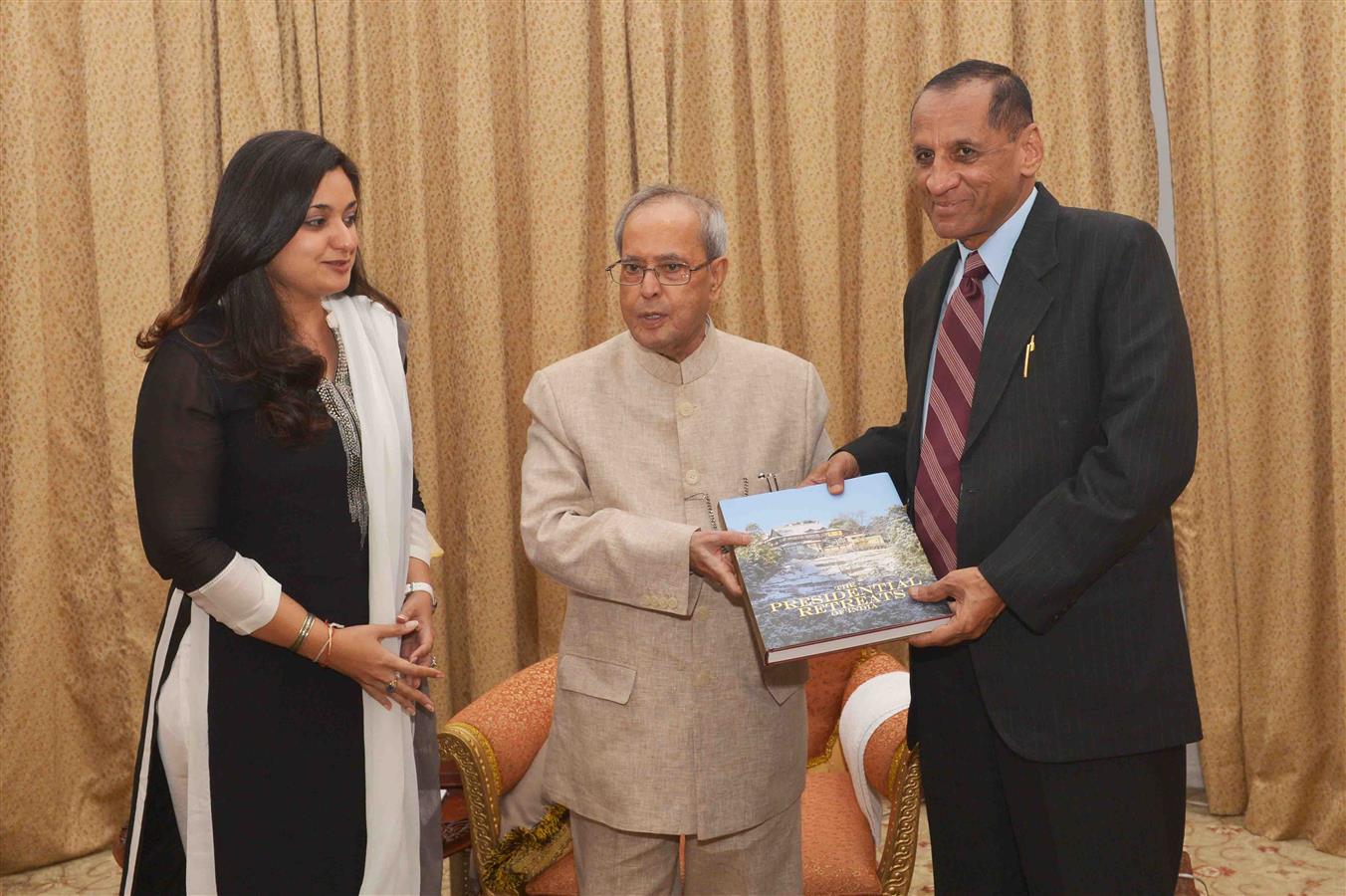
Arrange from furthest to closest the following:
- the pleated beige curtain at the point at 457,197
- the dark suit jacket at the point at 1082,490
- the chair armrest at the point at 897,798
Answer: the pleated beige curtain at the point at 457,197 < the chair armrest at the point at 897,798 < the dark suit jacket at the point at 1082,490

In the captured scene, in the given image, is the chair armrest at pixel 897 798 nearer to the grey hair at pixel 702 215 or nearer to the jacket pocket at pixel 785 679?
the jacket pocket at pixel 785 679

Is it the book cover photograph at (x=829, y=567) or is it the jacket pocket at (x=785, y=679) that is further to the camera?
the jacket pocket at (x=785, y=679)

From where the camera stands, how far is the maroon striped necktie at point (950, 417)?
7.04 feet

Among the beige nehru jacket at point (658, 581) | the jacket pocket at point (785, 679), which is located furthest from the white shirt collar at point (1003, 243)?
the jacket pocket at point (785, 679)

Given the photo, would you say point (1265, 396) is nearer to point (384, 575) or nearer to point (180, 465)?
point (384, 575)

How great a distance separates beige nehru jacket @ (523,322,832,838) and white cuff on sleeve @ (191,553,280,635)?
18.9 inches

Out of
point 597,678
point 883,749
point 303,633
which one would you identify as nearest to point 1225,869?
point 883,749

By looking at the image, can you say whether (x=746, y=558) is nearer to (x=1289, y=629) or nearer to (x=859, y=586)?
(x=859, y=586)

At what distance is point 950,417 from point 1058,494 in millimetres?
258

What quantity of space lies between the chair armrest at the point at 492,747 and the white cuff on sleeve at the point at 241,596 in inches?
29.8

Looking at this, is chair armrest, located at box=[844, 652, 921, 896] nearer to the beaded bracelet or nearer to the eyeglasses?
the eyeglasses

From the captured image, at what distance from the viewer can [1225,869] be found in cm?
362

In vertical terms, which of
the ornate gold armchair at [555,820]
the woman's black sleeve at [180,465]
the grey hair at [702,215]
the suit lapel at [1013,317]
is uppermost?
the grey hair at [702,215]

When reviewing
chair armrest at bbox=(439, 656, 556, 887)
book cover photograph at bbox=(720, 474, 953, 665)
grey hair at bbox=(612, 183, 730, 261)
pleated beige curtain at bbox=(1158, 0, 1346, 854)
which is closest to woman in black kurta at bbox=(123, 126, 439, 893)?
chair armrest at bbox=(439, 656, 556, 887)
